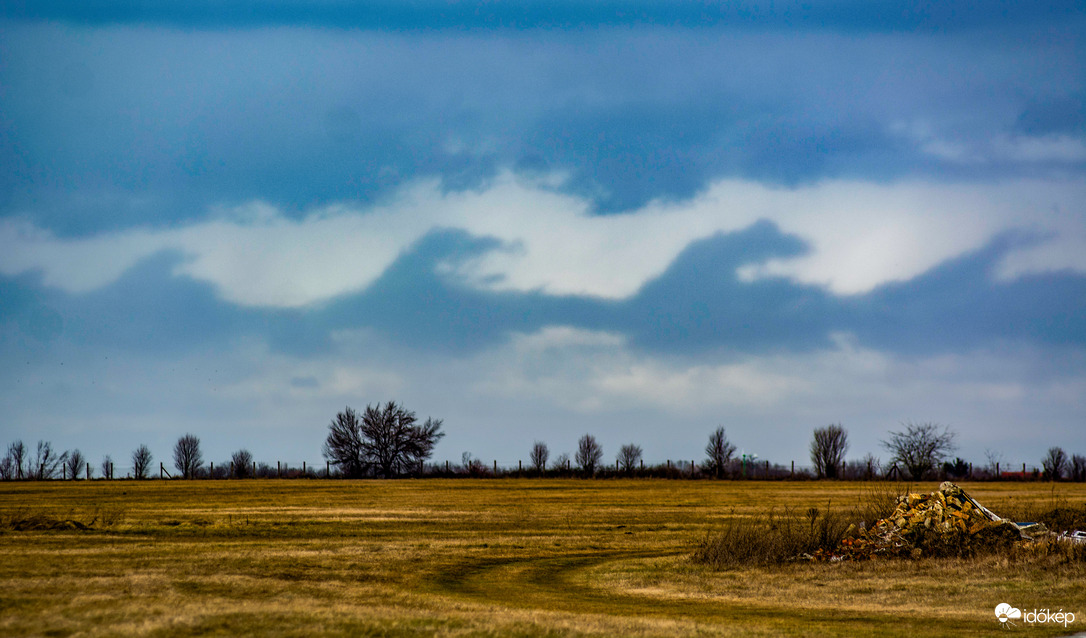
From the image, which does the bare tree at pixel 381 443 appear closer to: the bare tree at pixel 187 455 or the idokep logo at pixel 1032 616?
the bare tree at pixel 187 455

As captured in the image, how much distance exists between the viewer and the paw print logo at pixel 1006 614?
1678cm

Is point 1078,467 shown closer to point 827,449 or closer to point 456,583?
point 827,449

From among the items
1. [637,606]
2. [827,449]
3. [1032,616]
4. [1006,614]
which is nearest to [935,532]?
[1006,614]

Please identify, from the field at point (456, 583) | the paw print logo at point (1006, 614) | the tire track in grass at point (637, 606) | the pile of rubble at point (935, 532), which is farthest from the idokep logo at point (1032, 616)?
the pile of rubble at point (935, 532)

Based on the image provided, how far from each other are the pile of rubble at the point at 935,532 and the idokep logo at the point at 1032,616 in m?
6.50

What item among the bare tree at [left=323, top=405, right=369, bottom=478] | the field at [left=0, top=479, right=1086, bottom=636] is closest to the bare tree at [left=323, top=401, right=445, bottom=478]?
the bare tree at [left=323, top=405, right=369, bottom=478]

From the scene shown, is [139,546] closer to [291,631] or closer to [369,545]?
[369,545]

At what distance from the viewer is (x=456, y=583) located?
2173 cm

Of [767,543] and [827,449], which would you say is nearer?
[767,543]

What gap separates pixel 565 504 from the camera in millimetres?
52312

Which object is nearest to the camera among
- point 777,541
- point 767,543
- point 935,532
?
point 935,532

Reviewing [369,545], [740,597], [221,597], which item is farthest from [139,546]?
[740,597]

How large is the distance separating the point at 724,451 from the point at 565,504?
49.6 meters

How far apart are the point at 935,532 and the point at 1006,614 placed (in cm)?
757
